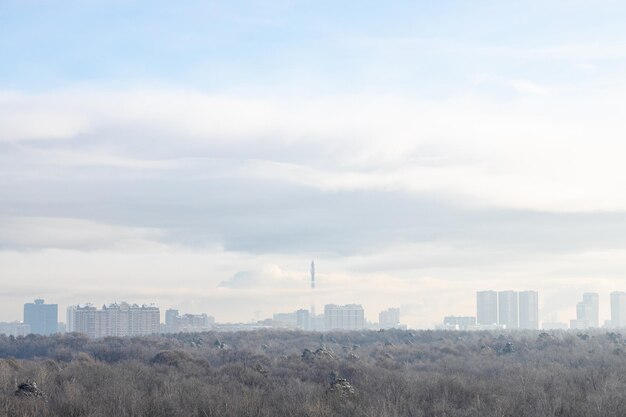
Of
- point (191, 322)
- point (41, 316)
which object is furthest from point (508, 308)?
point (41, 316)

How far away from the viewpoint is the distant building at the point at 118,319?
13338cm

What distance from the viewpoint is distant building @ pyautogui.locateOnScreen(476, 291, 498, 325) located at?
186 metres

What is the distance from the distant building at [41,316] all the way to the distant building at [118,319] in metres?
49.0

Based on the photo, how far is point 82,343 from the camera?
6050 centimetres

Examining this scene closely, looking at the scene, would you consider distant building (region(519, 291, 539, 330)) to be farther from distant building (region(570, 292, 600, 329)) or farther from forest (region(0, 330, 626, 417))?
forest (region(0, 330, 626, 417))

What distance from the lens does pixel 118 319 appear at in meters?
136

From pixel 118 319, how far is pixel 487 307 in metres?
84.3

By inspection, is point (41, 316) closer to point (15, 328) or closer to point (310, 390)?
point (15, 328)

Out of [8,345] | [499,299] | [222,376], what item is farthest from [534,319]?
[222,376]

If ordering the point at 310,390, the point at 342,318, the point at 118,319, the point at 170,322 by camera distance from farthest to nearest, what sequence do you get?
the point at 342,318 → the point at 170,322 → the point at 118,319 → the point at 310,390

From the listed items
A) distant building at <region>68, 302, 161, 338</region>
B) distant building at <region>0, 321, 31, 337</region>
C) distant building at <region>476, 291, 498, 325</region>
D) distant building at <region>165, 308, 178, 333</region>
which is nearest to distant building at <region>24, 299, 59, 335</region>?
distant building at <region>0, 321, 31, 337</region>

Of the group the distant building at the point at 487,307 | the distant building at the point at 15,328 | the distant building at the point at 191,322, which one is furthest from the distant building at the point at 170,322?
the distant building at the point at 487,307

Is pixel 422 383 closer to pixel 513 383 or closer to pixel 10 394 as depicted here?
pixel 513 383

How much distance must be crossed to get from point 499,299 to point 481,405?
172 m
